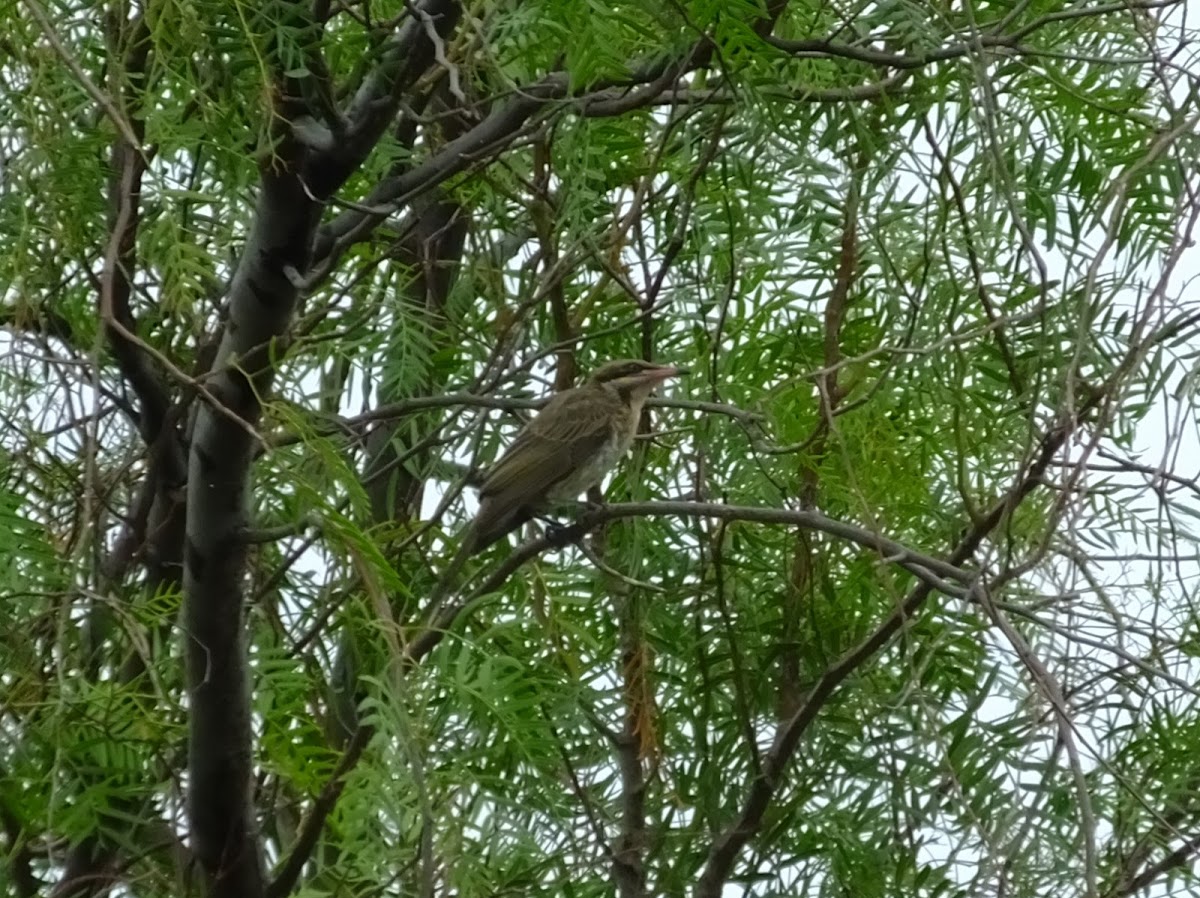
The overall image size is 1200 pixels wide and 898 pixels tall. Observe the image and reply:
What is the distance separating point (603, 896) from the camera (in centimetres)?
362

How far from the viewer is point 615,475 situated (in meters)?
4.35

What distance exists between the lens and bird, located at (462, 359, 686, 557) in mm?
3781

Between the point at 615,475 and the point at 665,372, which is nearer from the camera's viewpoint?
the point at 665,372

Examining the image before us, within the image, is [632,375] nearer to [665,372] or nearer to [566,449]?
[665,372]

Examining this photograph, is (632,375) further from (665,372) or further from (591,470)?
(591,470)

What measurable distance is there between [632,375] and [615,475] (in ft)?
A: 2.21

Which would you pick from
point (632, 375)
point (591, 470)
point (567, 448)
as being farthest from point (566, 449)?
point (632, 375)

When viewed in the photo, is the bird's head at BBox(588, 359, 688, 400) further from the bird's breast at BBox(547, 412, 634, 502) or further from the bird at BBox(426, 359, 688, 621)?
the bird's breast at BBox(547, 412, 634, 502)

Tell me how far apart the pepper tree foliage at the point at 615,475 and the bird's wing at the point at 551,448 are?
0.10 meters

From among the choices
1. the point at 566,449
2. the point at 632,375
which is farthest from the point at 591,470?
the point at 632,375

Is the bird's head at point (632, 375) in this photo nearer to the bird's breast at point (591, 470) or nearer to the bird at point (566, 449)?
the bird at point (566, 449)

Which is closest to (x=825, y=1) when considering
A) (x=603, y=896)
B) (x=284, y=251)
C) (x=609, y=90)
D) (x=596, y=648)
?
(x=609, y=90)

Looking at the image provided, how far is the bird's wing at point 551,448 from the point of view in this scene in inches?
155

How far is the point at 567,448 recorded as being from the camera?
13.5 feet
